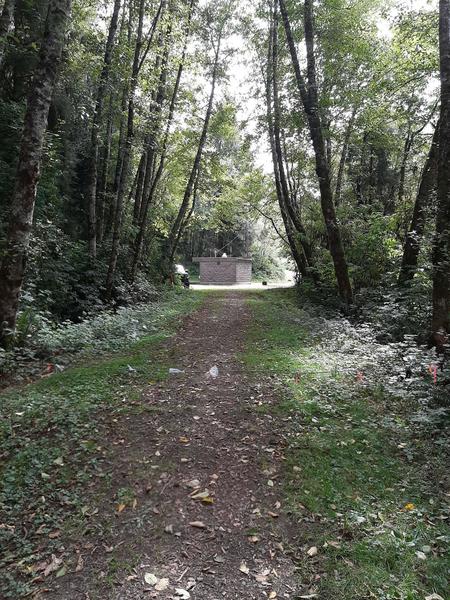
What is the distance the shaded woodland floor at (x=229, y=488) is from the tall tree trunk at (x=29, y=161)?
153 cm

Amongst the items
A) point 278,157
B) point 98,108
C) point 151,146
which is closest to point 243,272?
point 278,157

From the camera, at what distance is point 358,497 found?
3.31m

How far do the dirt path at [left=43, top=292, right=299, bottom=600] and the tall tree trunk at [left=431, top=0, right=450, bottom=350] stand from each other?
130 inches

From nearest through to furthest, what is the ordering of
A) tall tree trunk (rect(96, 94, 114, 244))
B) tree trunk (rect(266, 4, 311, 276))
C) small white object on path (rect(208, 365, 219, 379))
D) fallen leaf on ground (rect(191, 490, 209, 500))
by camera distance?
fallen leaf on ground (rect(191, 490, 209, 500))
small white object on path (rect(208, 365, 219, 379))
tall tree trunk (rect(96, 94, 114, 244))
tree trunk (rect(266, 4, 311, 276))

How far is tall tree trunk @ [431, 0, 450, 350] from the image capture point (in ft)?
20.4

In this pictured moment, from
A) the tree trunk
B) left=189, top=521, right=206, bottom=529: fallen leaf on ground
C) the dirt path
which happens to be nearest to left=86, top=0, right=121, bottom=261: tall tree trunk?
the tree trunk

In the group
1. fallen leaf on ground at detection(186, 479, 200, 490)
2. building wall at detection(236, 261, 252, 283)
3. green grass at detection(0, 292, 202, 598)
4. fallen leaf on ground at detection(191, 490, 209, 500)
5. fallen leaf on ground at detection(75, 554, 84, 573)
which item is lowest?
fallen leaf on ground at detection(75, 554, 84, 573)

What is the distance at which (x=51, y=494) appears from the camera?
3.30 m

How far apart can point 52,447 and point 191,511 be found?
160 cm

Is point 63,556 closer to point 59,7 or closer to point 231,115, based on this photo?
point 59,7

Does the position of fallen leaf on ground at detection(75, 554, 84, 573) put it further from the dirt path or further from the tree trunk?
the tree trunk

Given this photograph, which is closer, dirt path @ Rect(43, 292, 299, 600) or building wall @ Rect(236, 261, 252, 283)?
dirt path @ Rect(43, 292, 299, 600)

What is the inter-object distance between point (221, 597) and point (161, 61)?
16.0 metres

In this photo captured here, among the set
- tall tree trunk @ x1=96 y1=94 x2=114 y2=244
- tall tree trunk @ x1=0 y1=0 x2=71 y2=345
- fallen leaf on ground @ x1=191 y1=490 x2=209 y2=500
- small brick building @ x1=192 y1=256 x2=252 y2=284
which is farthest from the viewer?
small brick building @ x1=192 y1=256 x2=252 y2=284
